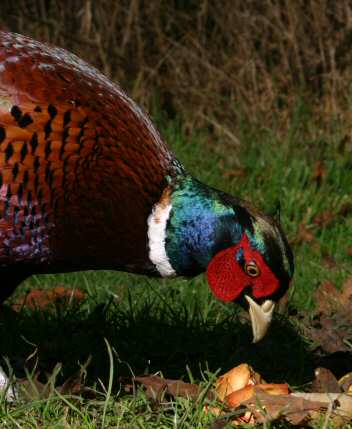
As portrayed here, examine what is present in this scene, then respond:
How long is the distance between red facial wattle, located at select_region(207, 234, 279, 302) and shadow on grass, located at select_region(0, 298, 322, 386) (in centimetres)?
46

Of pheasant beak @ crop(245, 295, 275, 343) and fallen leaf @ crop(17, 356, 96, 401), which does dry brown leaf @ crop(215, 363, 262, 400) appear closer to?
pheasant beak @ crop(245, 295, 275, 343)

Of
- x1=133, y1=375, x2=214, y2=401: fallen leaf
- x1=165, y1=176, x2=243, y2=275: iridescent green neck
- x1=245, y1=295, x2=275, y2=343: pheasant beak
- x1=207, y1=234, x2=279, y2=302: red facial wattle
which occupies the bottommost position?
x1=133, y1=375, x2=214, y2=401: fallen leaf

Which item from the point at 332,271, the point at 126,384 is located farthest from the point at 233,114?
the point at 126,384

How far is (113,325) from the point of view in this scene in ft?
13.4

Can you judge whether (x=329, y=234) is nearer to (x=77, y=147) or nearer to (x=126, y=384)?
(x=126, y=384)

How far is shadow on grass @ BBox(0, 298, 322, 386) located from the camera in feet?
12.5

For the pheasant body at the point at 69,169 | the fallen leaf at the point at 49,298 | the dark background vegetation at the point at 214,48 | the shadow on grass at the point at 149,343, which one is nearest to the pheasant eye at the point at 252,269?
the pheasant body at the point at 69,169

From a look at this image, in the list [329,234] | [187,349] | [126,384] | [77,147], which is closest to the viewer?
[77,147]

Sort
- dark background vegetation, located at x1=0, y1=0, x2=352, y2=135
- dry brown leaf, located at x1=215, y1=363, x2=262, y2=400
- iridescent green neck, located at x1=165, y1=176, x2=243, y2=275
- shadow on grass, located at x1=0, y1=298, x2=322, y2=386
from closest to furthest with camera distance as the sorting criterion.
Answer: iridescent green neck, located at x1=165, y1=176, x2=243, y2=275 → dry brown leaf, located at x1=215, y1=363, x2=262, y2=400 → shadow on grass, located at x1=0, y1=298, x2=322, y2=386 → dark background vegetation, located at x1=0, y1=0, x2=352, y2=135

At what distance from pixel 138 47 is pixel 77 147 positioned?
3.47 meters

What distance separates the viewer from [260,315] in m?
3.30

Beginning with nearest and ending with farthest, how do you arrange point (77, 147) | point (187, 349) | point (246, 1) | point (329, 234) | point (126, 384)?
point (77, 147) < point (126, 384) < point (187, 349) < point (329, 234) < point (246, 1)

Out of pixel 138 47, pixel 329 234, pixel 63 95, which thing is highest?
pixel 63 95

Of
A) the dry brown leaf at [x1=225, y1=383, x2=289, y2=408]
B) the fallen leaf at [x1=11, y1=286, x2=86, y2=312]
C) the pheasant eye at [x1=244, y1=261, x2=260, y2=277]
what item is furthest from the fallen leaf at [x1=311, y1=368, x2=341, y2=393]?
the fallen leaf at [x1=11, y1=286, x2=86, y2=312]
